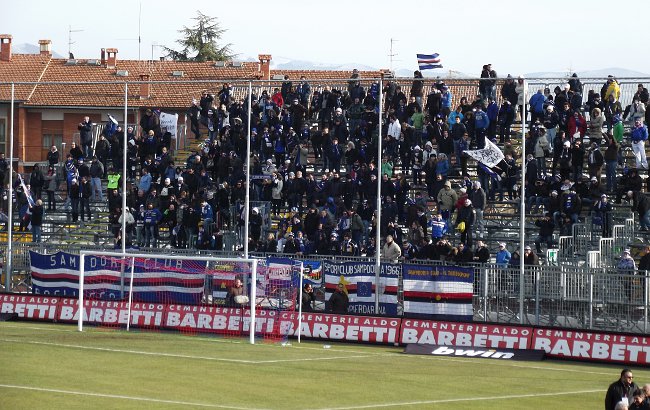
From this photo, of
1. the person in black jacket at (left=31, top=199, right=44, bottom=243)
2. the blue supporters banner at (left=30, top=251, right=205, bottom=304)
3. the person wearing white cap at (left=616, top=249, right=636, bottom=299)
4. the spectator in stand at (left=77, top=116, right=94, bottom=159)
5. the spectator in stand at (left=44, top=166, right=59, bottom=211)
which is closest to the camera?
the person wearing white cap at (left=616, top=249, right=636, bottom=299)

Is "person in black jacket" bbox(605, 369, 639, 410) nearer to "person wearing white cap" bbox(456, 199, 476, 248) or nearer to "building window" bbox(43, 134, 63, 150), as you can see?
"person wearing white cap" bbox(456, 199, 476, 248)

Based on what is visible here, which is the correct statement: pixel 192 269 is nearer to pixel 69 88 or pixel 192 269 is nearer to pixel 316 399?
pixel 316 399

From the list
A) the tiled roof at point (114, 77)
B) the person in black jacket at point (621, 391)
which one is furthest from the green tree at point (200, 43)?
the person in black jacket at point (621, 391)

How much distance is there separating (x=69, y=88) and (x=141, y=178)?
79.1 feet

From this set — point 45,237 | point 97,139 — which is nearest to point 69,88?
point 97,139

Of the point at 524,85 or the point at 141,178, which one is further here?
the point at 141,178

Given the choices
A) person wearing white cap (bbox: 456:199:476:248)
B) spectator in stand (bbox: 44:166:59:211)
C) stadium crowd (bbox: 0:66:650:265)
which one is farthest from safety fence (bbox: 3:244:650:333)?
spectator in stand (bbox: 44:166:59:211)

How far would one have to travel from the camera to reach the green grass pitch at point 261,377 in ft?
78.0

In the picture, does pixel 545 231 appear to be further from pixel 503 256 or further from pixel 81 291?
pixel 81 291

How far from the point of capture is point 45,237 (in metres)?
47.0

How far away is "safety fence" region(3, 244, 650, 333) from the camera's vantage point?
33219 millimetres

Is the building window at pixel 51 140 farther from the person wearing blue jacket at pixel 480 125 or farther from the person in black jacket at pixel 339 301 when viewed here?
the person in black jacket at pixel 339 301

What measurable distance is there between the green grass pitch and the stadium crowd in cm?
601

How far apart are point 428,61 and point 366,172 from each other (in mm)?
9017
